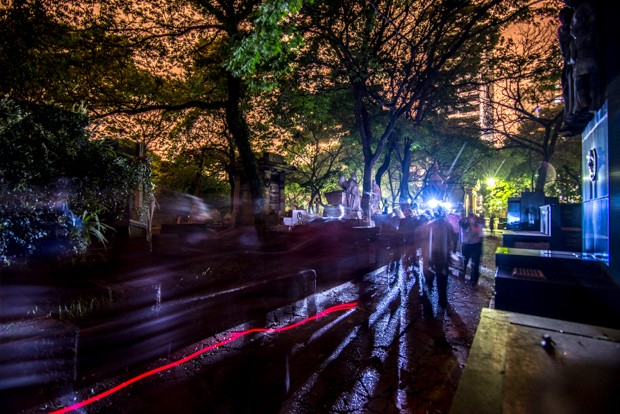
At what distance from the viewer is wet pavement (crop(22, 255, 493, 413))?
2.97 m

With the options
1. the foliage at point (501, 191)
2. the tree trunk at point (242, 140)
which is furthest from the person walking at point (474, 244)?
the foliage at point (501, 191)

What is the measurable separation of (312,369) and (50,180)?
4.42 meters

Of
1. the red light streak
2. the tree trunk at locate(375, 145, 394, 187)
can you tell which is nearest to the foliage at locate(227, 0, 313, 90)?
the red light streak

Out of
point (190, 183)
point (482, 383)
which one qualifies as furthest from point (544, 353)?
point (190, 183)

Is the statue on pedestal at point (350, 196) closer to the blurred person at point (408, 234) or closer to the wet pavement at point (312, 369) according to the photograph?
the blurred person at point (408, 234)

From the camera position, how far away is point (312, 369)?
363 cm

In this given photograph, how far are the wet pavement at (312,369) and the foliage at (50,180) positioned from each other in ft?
7.02

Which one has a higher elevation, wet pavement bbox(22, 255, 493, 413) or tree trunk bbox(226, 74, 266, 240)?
tree trunk bbox(226, 74, 266, 240)

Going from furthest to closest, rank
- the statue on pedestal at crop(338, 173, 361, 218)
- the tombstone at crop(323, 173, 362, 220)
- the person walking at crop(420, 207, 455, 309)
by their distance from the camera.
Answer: the tombstone at crop(323, 173, 362, 220) < the statue on pedestal at crop(338, 173, 361, 218) < the person walking at crop(420, 207, 455, 309)

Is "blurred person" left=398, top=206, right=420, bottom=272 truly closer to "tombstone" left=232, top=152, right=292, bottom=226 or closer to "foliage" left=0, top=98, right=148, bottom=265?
"tombstone" left=232, top=152, right=292, bottom=226

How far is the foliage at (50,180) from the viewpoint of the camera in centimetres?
351

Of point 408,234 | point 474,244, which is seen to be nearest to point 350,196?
point 408,234

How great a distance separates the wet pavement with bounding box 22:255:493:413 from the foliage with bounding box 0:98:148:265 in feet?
7.02

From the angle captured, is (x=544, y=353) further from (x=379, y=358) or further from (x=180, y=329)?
(x=180, y=329)
